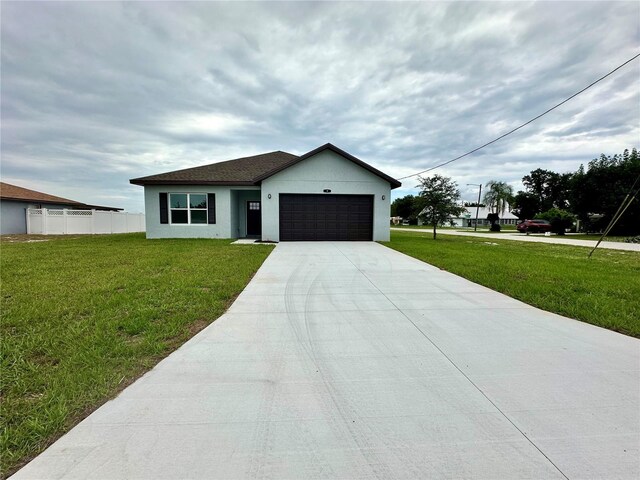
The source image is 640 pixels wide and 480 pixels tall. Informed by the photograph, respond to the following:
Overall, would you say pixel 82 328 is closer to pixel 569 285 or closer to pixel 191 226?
pixel 569 285

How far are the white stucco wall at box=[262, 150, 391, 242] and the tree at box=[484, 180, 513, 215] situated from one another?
6070 centimetres

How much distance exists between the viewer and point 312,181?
14.5 m

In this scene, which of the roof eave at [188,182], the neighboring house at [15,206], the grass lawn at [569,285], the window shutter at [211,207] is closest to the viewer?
the grass lawn at [569,285]

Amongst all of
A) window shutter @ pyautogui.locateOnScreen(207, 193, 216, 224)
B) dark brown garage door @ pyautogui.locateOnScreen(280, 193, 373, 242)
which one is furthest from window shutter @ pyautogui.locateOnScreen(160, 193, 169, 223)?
dark brown garage door @ pyautogui.locateOnScreen(280, 193, 373, 242)

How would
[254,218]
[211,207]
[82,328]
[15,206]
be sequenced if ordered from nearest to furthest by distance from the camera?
[82,328]
[211,207]
[254,218]
[15,206]

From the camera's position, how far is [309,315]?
4496 mm

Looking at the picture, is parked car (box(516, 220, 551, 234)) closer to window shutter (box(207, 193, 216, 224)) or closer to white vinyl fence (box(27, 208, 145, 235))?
window shutter (box(207, 193, 216, 224))

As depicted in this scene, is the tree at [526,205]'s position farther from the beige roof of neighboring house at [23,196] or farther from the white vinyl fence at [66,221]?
the beige roof of neighboring house at [23,196]

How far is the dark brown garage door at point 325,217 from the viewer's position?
14703mm

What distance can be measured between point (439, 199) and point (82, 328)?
17.6 meters

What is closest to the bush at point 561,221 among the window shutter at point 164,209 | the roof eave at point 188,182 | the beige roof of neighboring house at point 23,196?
the roof eave at point 188,182

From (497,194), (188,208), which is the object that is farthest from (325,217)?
(497,194)

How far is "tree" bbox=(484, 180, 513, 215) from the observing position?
63781 mm

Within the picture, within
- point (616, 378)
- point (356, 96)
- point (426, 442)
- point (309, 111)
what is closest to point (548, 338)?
point (616, 378)
